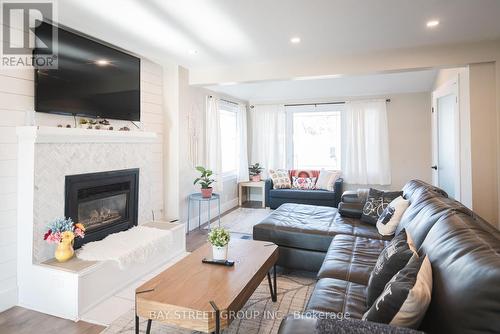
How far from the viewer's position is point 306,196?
17.6ft

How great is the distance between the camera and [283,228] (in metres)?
2.95

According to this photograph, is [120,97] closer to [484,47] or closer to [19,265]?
[19,265]

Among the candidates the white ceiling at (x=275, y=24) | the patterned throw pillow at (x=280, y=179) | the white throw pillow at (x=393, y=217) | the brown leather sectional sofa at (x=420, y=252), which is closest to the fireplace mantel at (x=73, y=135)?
the white ceiling at (x=275, y=24)

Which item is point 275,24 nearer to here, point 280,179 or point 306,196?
point 306,196

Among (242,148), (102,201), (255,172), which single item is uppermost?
(242,148)

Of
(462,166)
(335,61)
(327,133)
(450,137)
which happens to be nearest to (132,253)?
(335,61)

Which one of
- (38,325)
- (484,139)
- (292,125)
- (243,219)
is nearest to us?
(38,325)

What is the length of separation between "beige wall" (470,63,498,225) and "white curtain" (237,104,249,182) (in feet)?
13.0

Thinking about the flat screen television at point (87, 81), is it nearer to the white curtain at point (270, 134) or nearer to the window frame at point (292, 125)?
the white curtain at point (270, 134)

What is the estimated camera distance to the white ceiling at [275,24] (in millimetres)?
2396

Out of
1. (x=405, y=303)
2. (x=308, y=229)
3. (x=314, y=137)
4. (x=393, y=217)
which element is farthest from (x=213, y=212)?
(x=405, y=303)

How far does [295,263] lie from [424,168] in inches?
162

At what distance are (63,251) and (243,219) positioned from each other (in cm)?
302

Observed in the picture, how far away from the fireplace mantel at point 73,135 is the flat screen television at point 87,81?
24cm
